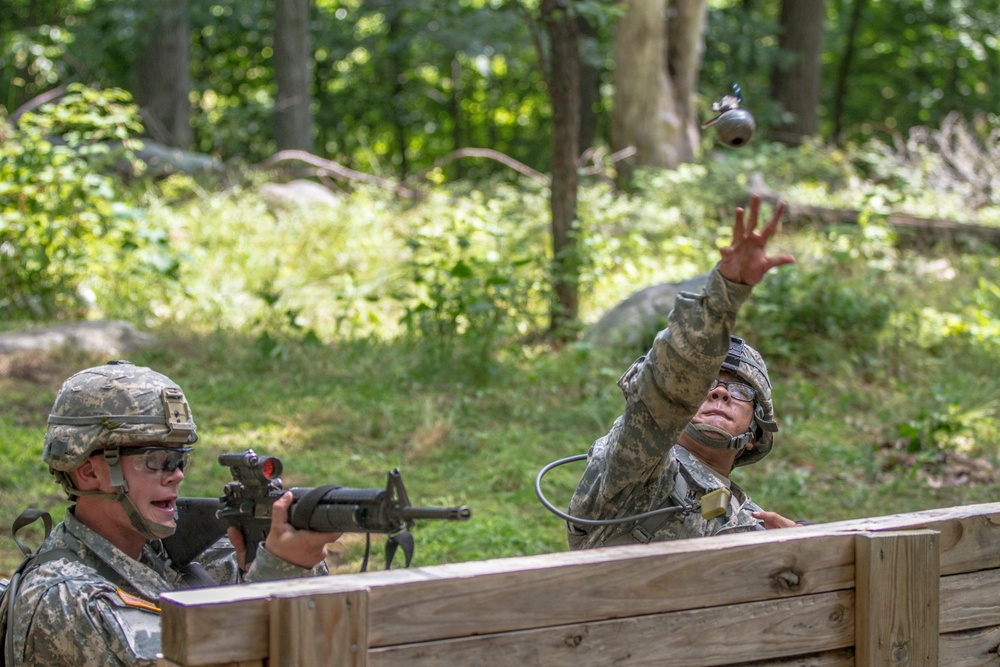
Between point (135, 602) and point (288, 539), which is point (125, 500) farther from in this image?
point (288, 539)

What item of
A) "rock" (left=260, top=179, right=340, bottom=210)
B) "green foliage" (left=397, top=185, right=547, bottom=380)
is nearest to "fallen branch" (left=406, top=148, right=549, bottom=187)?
"rock" (left=260, top=179, right=340, bottom=210)

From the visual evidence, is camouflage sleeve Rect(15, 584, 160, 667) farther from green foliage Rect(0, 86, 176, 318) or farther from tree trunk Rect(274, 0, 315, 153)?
tree trunk Rect(274, 0, 315, 153)

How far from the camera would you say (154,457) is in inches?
119

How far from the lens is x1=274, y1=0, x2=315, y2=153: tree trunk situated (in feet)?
47.5

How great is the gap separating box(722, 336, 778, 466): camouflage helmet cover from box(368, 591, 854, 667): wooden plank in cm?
98

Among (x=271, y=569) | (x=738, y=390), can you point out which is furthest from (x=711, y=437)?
(x=271, y=569)

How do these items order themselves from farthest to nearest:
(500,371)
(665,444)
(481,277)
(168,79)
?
1. (168,79)
2. (481,277)
3. (500,371)
4. (665,444)

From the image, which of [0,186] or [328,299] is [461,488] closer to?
[328,299]

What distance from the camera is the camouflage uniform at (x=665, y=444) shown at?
2.56 meters

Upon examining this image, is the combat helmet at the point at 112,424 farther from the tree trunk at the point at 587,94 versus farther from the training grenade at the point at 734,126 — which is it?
the tree trunk at the point at 587,94

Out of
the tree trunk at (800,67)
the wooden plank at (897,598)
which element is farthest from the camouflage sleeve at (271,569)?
the tree trunk at (800,67)

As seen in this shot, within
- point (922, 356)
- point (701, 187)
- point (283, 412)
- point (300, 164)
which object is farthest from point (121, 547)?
point (300, 164)

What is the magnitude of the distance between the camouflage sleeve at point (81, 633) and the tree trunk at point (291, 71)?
12.7 metres

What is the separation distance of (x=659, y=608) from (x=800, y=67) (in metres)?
18.0
